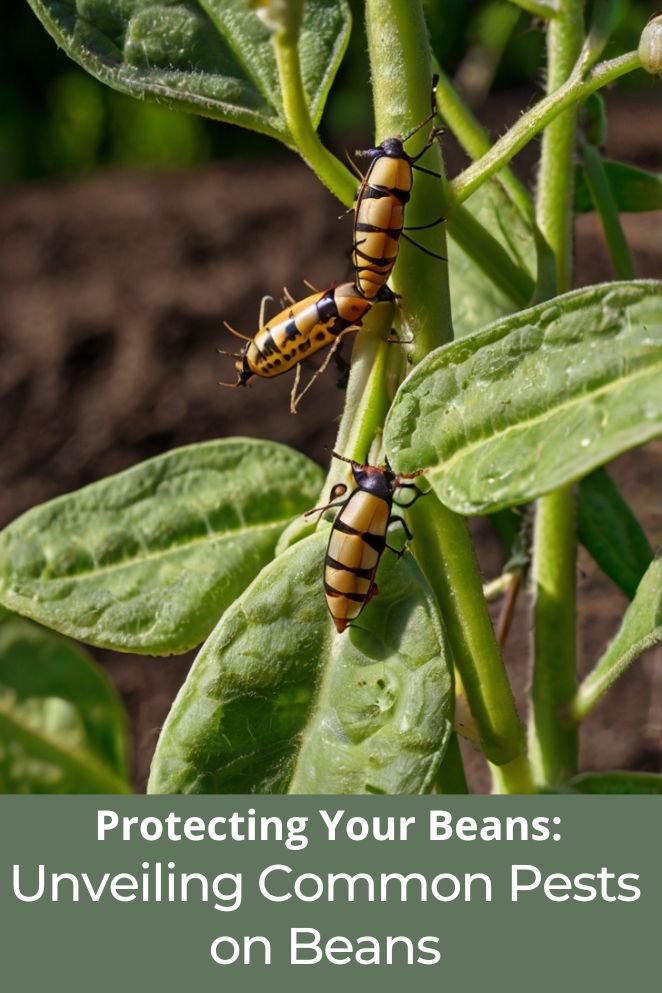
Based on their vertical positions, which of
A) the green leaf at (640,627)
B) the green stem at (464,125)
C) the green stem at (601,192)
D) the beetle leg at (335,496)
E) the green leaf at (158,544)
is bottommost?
the green leaf at (640,627)

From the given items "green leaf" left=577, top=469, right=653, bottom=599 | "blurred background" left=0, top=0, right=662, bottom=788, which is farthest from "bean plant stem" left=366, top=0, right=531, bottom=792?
"blurred background" left=0, top=0, right=662, bottom=788

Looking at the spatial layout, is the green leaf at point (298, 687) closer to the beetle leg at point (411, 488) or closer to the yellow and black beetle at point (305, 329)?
the beetle leg at point (411, 488)

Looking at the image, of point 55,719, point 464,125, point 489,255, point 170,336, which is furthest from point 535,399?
point 170,336

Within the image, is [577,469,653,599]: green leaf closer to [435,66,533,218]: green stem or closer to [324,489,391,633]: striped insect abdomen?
[435,66,533,218]: green stem

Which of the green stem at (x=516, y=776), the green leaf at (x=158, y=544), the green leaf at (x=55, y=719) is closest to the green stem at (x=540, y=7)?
the green leaf at (x=158, y=544)

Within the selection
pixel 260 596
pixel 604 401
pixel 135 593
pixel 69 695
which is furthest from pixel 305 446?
pixel 604 401

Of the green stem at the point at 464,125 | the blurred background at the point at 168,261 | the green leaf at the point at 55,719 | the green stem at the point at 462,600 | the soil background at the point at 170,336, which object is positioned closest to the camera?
the green stem at the point at 462,600

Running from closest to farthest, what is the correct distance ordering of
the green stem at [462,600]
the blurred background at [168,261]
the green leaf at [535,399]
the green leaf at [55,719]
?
the green leaf at [535,399]
the green stem at [462,600]
the green leaf at [55,719]
the blurred background at [168,261]
